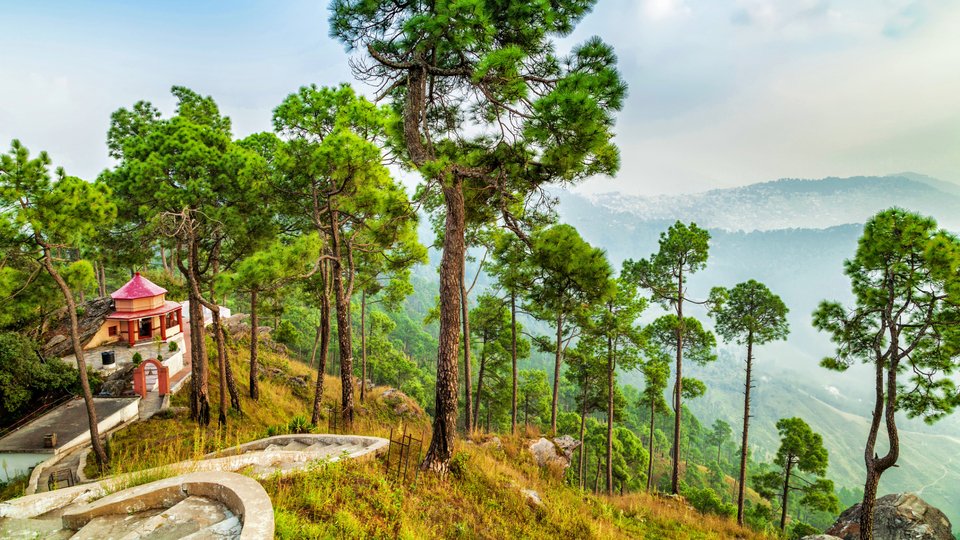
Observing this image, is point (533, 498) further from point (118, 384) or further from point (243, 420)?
point (118, 384)

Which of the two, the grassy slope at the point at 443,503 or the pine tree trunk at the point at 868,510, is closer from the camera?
the grassy slope at the point at 443,503

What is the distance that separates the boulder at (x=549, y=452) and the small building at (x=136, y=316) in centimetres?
2225

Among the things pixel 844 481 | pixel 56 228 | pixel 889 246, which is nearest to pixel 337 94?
pixel 56 228

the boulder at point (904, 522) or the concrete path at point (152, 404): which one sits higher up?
the concrete path at point (152, 404)

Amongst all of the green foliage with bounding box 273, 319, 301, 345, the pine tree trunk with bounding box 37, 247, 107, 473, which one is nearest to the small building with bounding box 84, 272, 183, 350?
the green foliage with bounding box 273, 319, 301, 345

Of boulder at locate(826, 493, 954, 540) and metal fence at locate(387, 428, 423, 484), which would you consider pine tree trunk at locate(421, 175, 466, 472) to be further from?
boulder at locate(826, 493, 954, 540)

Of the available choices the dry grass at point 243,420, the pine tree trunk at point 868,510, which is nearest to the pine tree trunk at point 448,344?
the dry grass at point 243,420

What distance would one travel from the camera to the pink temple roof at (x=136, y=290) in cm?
2175

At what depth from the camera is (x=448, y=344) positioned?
7.79 metres

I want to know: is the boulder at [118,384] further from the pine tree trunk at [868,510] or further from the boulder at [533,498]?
the pine tree trunk at [868,510]

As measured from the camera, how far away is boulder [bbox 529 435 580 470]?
1207 cm

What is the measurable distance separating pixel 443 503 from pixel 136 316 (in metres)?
23.8

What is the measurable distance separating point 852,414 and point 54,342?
832ft

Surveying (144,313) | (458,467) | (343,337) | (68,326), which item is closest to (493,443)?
(458,467)
